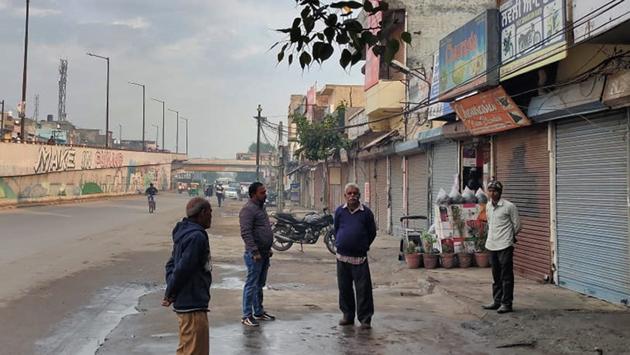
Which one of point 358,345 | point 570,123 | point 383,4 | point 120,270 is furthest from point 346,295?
point 120,270

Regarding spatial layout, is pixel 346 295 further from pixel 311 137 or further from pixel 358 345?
pixel 311 137

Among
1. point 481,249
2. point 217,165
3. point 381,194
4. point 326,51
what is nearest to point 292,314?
point 326,51

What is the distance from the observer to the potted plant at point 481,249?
41.0 ft

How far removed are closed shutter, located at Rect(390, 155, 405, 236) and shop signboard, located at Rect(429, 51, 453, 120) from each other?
16.0 feet

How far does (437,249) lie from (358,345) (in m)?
6.38

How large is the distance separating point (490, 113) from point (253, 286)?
6361 mm

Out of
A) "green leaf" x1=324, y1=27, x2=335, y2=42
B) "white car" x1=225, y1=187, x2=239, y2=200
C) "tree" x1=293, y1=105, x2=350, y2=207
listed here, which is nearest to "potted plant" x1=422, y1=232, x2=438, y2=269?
"green leaf" x1=324, y1=27, x2=335, y2=42

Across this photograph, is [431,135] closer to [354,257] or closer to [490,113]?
[490,113]

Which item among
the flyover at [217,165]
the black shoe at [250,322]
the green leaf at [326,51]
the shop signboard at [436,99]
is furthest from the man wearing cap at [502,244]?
the flyover at [217,165]

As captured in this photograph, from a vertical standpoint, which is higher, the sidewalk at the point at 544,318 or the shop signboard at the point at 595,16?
the shop signboard at the point at 595,16

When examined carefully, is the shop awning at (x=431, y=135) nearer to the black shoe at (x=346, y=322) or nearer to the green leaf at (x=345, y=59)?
the black shoe at (x=346, y=322)

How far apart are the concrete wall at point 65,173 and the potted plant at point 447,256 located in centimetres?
3001

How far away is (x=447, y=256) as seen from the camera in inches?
490

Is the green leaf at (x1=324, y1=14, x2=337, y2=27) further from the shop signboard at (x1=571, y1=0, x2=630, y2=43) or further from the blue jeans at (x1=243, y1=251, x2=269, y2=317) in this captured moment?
the shop signboard at (x1=571, y1=0, x2=630, y2=43)
